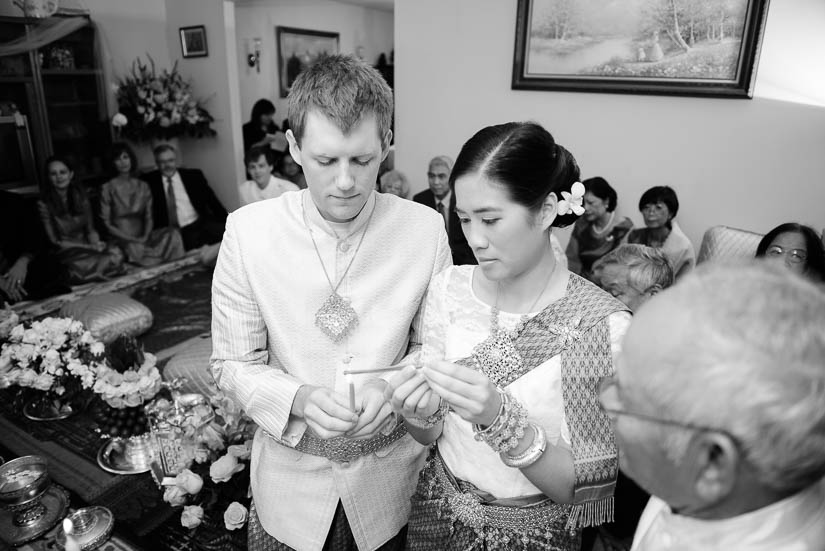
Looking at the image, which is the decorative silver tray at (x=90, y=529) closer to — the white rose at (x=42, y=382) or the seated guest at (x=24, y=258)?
the white rose at (x=42, y=382)

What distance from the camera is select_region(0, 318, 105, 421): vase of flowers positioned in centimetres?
240

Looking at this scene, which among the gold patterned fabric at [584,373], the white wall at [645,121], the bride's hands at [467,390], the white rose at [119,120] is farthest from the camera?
the white rose at [119,120]

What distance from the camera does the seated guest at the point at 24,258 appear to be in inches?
183

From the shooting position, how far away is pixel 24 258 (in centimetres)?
472

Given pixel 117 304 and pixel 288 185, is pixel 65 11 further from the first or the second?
pixel 117 304

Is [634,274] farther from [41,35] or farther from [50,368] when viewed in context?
[41,35]

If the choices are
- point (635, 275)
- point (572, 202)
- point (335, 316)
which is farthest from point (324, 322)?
point (635, 275)

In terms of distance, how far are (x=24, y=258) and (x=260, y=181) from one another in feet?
7.20

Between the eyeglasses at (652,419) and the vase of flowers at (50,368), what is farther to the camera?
the vase of flowers at (50,368)

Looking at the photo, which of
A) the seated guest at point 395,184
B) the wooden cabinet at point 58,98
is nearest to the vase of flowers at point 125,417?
the seated guest at point 395,184

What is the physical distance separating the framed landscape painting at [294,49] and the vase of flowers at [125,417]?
7.77 metres

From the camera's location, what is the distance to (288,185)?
19.0ft

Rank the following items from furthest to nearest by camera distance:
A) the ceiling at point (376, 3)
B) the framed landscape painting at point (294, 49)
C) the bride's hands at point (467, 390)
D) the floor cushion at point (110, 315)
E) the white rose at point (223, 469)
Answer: the ceiling at point (376, 3)
the framed landscape painting at point (294, 49)
the floor cushion at point (110, 315)
the white rose at point (223, 469)
the bride's hands at point (467, 390)

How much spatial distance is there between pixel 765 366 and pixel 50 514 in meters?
1.59
